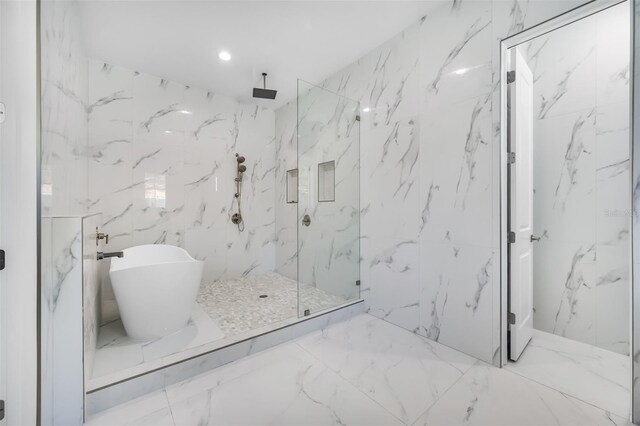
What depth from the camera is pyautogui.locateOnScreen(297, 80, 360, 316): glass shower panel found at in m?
2.51

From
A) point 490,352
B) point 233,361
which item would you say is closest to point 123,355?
point 233,361

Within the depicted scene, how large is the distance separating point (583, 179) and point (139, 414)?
3.33m

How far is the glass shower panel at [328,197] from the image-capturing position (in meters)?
2.51

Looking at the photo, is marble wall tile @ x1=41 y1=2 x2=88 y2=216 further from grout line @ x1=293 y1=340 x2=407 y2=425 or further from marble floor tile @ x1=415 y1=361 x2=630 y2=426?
marble floor tile @ x1=415 y1=361 x2=630 y2=426

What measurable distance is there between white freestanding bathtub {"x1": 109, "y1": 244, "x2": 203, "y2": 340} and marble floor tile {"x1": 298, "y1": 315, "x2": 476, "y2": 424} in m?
1.00

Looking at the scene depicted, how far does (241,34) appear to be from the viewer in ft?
7.31

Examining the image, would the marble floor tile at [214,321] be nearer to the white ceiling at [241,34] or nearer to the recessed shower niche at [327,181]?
the recessed shower niche at [327,181]

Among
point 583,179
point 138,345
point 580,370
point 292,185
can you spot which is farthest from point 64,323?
point 583,179

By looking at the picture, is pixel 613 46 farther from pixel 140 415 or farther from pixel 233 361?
pixel 140 415

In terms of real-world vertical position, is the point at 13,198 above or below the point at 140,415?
above

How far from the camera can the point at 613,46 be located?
187 centimetres

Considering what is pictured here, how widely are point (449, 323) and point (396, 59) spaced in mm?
2276

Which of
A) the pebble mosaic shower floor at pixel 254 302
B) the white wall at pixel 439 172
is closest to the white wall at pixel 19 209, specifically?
the pebble mosaic shower floor at pixel 254 302

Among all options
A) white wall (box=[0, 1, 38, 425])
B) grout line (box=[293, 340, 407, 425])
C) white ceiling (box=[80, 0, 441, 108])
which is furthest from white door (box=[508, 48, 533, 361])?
white wall (box=[0, 1, 38, 425])
